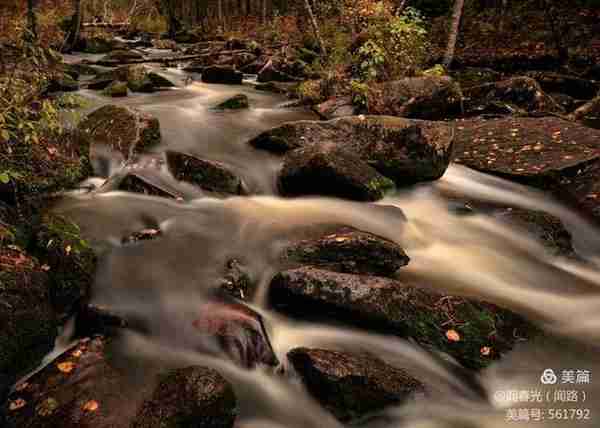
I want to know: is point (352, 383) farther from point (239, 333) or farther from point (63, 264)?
point (63, 264)

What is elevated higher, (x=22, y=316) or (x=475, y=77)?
(x=475, y=77)

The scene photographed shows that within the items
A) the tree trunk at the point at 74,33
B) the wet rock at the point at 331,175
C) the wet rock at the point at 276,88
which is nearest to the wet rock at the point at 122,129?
the wet rock at the point at 331,175

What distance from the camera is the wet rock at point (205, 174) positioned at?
20.3 ft

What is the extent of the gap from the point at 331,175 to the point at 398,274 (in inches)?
73.8

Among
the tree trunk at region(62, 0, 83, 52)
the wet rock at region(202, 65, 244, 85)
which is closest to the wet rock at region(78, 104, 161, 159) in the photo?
the wet rock at region(202, 65, 244, 85)

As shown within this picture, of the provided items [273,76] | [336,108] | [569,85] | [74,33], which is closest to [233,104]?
[336,108]

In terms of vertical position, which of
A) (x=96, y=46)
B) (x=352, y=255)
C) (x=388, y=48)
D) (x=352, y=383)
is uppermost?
(x=388, y=48)

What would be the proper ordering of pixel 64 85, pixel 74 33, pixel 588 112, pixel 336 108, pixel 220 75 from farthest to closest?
pixel 74 33, pixel 220 75, pixel 64 85, pixel 336 108, pixel 588 112

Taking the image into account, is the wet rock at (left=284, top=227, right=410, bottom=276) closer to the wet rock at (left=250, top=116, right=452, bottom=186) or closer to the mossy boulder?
the mossy boulder

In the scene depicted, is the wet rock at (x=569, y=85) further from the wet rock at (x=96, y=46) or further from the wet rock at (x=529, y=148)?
the wet rock at (x=96, y=46)

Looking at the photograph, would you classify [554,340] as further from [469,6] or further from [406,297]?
[469,6]

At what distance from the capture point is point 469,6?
20.6 m

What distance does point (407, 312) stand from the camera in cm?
379

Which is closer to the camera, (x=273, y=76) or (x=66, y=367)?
(x=66, y=367)
